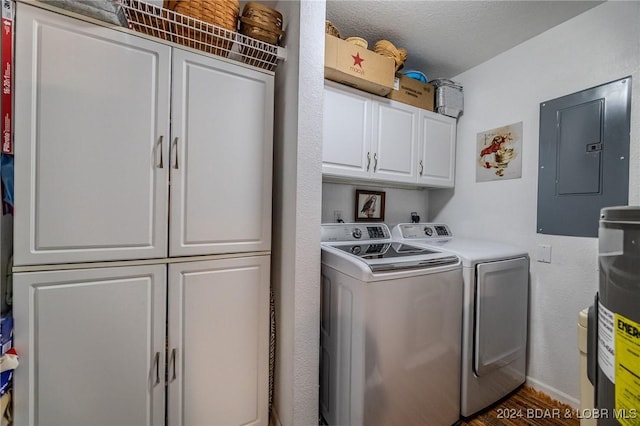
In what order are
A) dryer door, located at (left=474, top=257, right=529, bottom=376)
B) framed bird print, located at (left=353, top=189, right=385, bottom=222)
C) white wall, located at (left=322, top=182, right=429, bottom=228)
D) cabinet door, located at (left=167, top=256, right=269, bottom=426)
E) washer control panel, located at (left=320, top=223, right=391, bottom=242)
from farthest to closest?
framed bird print, located at (left=353, top=189, right=385, bottom=222), white wall, located at (left=322, top=182, right=429, bottom=228), washer control panel, located at (left=320, top=223, right=391, bottom=242), dryer door, located at (left=474, top=257, right=529, bottom=376), cabinet door, located at (left=167, top=256, right=269, bottom=426)

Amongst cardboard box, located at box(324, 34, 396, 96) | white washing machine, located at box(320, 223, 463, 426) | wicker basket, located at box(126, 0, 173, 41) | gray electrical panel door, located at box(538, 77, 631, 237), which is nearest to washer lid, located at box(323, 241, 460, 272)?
white washing machine, located at box(320, 223, 463, 426)

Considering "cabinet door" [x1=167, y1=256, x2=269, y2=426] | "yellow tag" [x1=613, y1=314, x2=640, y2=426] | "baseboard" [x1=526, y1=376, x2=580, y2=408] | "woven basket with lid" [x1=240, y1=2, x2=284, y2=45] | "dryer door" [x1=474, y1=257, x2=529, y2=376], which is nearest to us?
"yellow tag" [x1=613, y1=314, x2=640, y2=426]

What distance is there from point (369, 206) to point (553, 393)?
6.05 ft

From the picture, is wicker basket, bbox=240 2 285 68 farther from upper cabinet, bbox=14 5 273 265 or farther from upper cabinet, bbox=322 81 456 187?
upper cabinet, bbox=322 81 456 187

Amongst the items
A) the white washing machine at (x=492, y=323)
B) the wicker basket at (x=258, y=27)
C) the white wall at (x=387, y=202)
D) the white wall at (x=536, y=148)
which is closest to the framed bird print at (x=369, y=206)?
the white wall at (x=387, y=202)

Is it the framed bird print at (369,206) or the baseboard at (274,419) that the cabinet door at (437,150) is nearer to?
the framed bird print at (369,206)

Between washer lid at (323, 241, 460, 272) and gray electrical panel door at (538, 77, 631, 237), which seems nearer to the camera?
washer lid at (323, 241, 460, 272)

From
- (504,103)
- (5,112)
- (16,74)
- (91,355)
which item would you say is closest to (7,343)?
(91,355)

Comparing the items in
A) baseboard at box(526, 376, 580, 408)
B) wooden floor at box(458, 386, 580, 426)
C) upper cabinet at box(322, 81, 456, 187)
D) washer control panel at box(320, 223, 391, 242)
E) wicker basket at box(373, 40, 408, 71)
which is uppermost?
wicker basket at box(373, 40, 408, 71)

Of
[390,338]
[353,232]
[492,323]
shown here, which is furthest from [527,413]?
[353,232]

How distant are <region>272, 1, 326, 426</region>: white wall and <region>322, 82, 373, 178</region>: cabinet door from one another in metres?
0.46

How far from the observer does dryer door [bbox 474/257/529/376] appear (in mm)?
1545

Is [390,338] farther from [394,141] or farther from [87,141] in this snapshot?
[87,141]

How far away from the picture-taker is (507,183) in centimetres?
206
